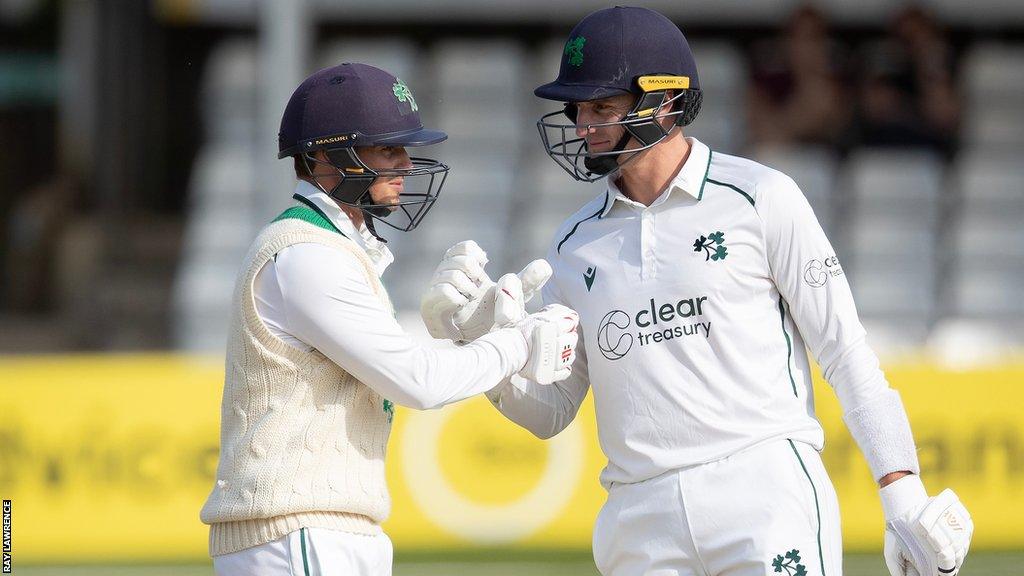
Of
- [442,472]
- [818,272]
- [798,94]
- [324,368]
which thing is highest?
[798,94]

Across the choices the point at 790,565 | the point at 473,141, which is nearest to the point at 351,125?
the point at 790,565

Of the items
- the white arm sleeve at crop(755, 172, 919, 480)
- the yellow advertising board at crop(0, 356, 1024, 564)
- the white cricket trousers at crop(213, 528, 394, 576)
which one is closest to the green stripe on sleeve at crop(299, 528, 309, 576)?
the white cricket trousers at crop(213, 528, 394, 576)

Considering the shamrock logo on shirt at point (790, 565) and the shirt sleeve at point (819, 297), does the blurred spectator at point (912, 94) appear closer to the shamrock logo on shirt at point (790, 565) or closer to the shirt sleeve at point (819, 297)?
the shirt sleeve at point (819, 297)

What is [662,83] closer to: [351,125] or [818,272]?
[818,272]

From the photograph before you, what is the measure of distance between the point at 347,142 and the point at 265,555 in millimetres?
910

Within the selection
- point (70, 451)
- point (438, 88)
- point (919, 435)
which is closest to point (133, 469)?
point (70, 451)

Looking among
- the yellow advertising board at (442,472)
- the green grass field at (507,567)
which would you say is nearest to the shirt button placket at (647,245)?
the green grass field at (507,567)

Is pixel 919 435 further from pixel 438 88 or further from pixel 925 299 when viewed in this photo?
pixel 438 88

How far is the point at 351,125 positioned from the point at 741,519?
1.21m

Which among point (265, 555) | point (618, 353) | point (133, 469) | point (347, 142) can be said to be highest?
point (347, 142)

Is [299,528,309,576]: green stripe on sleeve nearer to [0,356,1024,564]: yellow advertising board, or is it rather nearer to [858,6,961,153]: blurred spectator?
[0,356,1024,564]: yellow advertising board

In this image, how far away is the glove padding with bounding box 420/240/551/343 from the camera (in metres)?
3.51

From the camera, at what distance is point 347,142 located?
3262 mm

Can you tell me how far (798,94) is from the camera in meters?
11.1
